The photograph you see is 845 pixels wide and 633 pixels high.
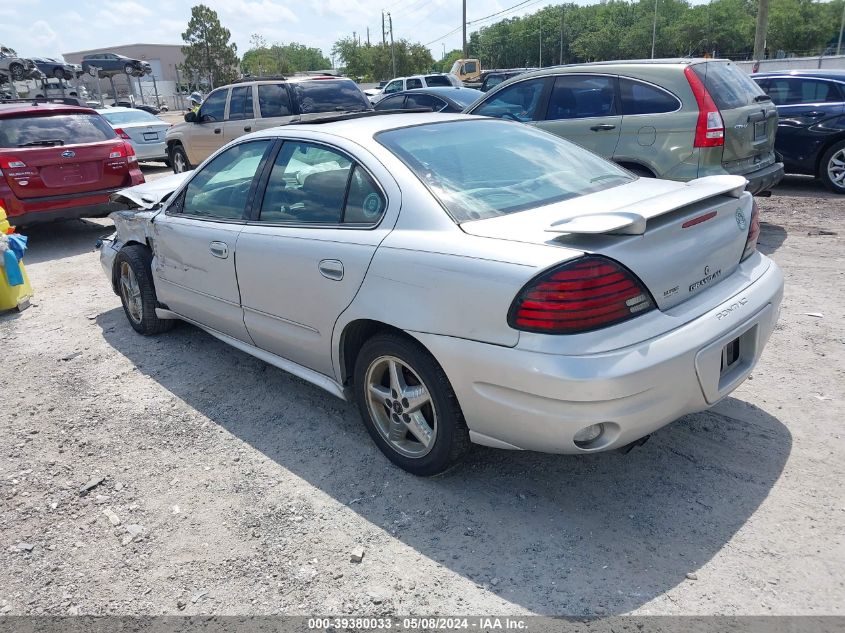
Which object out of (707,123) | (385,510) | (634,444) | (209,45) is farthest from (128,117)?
(209,45)

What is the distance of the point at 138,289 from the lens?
17.4ft

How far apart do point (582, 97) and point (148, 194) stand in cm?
441

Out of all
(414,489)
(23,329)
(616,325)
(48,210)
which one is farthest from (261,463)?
(48,210)

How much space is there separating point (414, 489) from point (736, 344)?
1.58 meters

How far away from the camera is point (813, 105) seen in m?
9.24

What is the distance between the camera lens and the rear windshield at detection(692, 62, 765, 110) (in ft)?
21.0

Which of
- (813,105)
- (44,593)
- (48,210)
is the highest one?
(813,105)

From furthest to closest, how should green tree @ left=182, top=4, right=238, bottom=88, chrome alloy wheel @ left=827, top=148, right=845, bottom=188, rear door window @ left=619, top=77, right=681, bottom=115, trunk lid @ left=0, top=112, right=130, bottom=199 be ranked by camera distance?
green tree @ left=182, top=4, right=238, bottom=88
chrome alloy wheel @ left=827, top=148, right=845, bottom=188
trunk lid @ left=0, top=112, right=130, bottom=199
rear door window @ left=619, top=77, right=681, bottom=115

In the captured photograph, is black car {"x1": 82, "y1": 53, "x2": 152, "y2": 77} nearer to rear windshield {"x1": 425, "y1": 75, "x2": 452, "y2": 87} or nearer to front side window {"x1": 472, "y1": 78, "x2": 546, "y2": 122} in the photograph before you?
rear windshield {"x1": 425, "y1": 75, "x2": 452, "y2": 87}

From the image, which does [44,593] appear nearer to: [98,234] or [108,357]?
[108,357]

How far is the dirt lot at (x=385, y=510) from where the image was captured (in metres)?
2.55

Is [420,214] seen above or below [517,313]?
above

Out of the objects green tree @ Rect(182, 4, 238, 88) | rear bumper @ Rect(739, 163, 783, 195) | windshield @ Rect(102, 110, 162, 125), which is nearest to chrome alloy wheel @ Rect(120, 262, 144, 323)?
rear bumper @ Rect(739, 163, 783, 195)

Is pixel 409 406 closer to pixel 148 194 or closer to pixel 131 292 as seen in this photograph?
pixel 131 292
